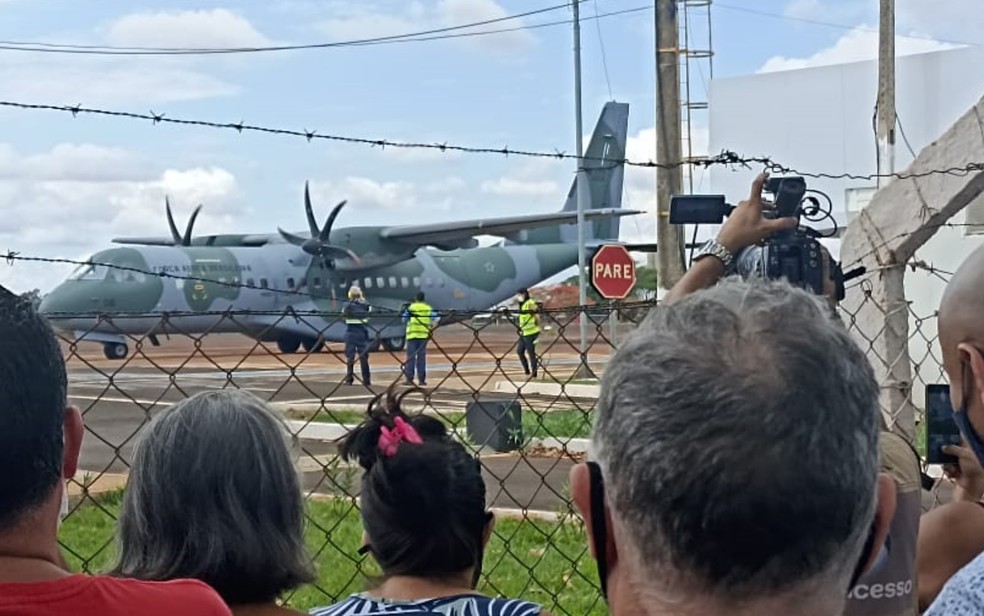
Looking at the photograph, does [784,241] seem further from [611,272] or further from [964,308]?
[611,272]

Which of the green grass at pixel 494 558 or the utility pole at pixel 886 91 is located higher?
the utility pole at pixel 886 91

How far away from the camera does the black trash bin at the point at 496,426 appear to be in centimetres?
844

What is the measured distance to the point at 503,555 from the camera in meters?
6.63

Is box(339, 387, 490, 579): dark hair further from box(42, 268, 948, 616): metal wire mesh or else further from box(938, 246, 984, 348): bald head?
box(938, 246, 984, 348): bald head

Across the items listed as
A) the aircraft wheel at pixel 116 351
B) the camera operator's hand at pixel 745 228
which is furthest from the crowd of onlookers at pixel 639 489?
the aircraft wheel at pixel 116 351

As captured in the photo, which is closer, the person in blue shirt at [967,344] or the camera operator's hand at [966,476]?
the person in blue shirt at [967,344]

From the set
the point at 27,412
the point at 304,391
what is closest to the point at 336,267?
the point at 304,391

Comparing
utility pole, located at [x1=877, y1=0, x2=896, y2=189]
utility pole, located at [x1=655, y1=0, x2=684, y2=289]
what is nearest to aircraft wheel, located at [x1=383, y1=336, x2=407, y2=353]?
utility pole, located at [x1=655, y1=0, x2=684, y2=289]

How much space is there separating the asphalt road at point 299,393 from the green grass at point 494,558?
261 millimetres

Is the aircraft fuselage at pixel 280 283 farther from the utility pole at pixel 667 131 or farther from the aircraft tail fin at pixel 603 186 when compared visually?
the utility pole at pixel 667 131

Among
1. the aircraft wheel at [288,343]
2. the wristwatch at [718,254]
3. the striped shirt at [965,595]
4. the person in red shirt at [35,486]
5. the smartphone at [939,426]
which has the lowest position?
the aircraft wheel at [288,343]

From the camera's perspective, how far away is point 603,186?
1629 inches

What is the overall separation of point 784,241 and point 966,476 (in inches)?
32.2

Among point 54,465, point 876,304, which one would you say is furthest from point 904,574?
point 876,304
